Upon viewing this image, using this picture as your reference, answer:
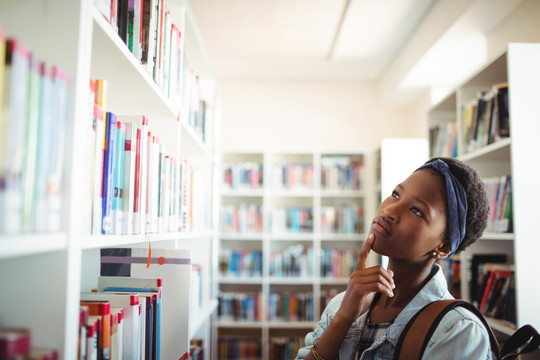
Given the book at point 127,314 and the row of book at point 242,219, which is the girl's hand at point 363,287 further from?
the row of book at point 242,219

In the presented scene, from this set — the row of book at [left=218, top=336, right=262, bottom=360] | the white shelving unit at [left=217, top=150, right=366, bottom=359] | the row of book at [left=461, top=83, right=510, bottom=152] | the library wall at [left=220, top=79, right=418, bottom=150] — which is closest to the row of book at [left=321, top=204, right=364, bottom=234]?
the white shelving unit at [left=217, top=150, right=366, bottom=359]

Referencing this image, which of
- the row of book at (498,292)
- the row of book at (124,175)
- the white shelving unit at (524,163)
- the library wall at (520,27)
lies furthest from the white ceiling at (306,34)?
the row of book at (124,175)

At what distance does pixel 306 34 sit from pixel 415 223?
287cm

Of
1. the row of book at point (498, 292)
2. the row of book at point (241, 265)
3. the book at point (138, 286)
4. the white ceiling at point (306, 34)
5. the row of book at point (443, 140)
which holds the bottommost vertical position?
the row of book at point (241, 265)

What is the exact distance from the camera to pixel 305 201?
4.58 meters

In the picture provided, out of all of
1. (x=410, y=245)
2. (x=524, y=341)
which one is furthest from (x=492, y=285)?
(x=410, y=245)

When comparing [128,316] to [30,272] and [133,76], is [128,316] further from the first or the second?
[133,76]

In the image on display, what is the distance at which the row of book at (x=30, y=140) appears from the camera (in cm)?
61

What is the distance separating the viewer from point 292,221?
4211 millimetres

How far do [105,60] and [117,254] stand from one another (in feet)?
2.08


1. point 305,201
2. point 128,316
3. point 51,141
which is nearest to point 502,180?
point 128,316

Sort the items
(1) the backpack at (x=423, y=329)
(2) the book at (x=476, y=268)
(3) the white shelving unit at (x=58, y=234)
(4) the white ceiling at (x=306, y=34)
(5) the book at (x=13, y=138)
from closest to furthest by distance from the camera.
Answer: (5) the book at (x=13, y=138) → (3) the white shelving unit at (x=58, y=234) → (1) the backpack at (x=423, y=329) → (2) the book at (x=476, y=268) → (4) the white ceiling at (x=306, y=34)

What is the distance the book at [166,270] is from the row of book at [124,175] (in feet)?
0.33

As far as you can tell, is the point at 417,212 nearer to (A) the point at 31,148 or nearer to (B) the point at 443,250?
(B) the point at 443,250
